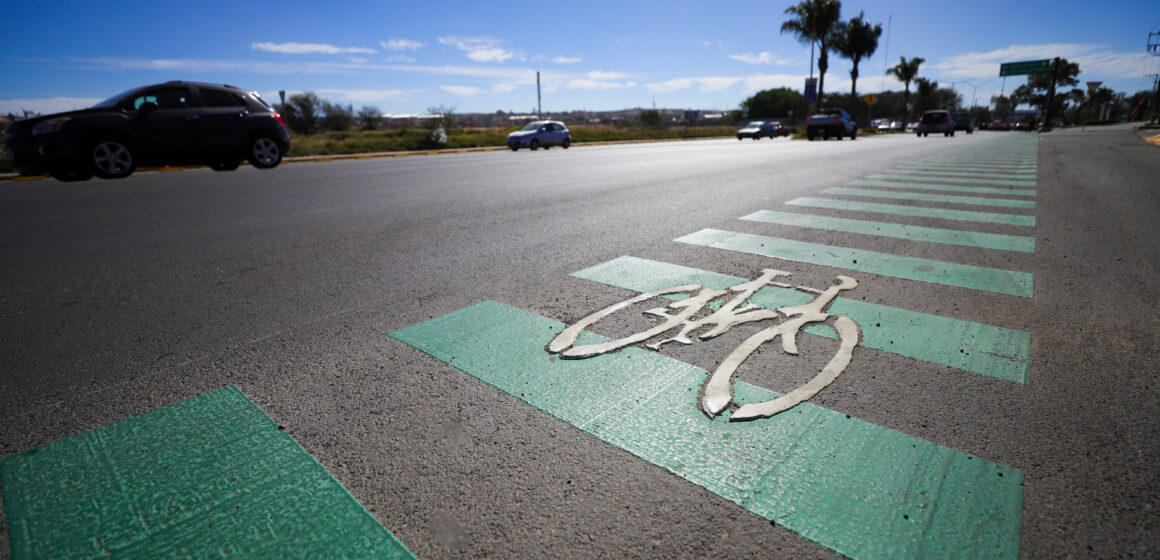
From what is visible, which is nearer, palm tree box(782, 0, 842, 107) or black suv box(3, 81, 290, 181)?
black suv box(3, 81, 290, 181)

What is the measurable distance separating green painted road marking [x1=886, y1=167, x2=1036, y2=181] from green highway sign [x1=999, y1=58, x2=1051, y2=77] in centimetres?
5926

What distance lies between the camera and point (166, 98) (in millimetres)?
10969

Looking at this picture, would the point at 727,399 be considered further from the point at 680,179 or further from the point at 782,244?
the point at 680,179

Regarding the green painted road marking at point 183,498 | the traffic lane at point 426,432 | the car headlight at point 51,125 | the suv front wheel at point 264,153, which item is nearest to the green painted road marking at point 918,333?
the traffic lane at point 426,432

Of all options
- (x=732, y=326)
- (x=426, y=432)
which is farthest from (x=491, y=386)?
(x=732, y=326)

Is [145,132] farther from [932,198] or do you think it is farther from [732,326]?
[932,198]

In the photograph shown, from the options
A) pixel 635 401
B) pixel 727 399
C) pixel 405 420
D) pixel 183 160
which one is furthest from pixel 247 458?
pixel 183 160

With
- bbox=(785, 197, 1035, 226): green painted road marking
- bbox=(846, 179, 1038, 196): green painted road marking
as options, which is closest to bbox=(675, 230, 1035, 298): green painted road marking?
bbox=(785, 197, 1035, 226): green painted road marking

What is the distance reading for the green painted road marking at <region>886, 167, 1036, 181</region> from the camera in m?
10.2

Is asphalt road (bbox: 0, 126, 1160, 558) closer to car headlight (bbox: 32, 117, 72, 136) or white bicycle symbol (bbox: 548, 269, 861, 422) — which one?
white bicycle symbol (bbox: 548, 269, 861, 422)

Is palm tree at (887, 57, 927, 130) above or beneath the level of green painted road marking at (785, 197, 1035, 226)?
above

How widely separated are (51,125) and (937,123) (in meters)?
42.3

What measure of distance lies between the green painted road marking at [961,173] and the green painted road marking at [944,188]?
6.13ft

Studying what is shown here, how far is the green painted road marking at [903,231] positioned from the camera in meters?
4.96
